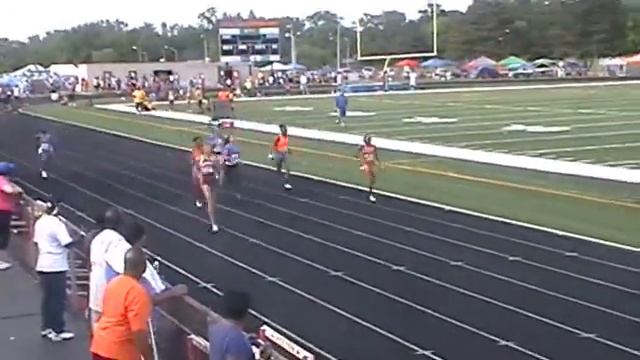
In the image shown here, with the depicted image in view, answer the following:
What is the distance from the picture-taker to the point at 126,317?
7.18 m

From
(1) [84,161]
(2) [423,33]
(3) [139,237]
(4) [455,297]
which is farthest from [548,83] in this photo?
(3) [139,237]

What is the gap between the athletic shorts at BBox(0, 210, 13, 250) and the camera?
581 inches

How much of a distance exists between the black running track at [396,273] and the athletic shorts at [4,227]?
2.17 metres

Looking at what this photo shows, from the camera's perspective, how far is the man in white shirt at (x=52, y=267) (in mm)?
10797

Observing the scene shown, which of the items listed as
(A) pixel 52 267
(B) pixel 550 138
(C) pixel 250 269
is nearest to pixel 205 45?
(B) pixel 550 138

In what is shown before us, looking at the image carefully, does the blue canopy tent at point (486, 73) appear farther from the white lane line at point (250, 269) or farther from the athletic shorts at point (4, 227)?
the athletic shorts at point (4, 227)

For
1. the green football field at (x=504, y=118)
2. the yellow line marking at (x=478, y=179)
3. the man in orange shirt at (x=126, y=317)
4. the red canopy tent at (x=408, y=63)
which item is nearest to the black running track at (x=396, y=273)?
the man in orange shirt at (x=126, y=317)

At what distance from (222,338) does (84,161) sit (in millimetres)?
28769

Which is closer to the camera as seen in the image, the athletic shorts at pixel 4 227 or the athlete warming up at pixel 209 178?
the athletic shorts at pixel 4 227

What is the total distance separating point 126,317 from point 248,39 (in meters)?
73.8

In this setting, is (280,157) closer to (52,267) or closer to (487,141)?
(487,141)

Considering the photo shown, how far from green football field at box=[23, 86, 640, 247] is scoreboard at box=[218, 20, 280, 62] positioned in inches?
583

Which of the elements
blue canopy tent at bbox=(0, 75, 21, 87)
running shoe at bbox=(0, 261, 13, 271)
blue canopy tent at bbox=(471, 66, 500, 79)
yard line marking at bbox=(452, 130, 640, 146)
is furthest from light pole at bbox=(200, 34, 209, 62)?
running shoe at bbox=(0, 261, 13, 271)

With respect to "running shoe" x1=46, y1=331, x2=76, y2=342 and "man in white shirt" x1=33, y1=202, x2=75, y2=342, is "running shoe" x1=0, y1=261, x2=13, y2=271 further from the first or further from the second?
"running shoe" x1=46, y1=331, x2=76, y2=342
